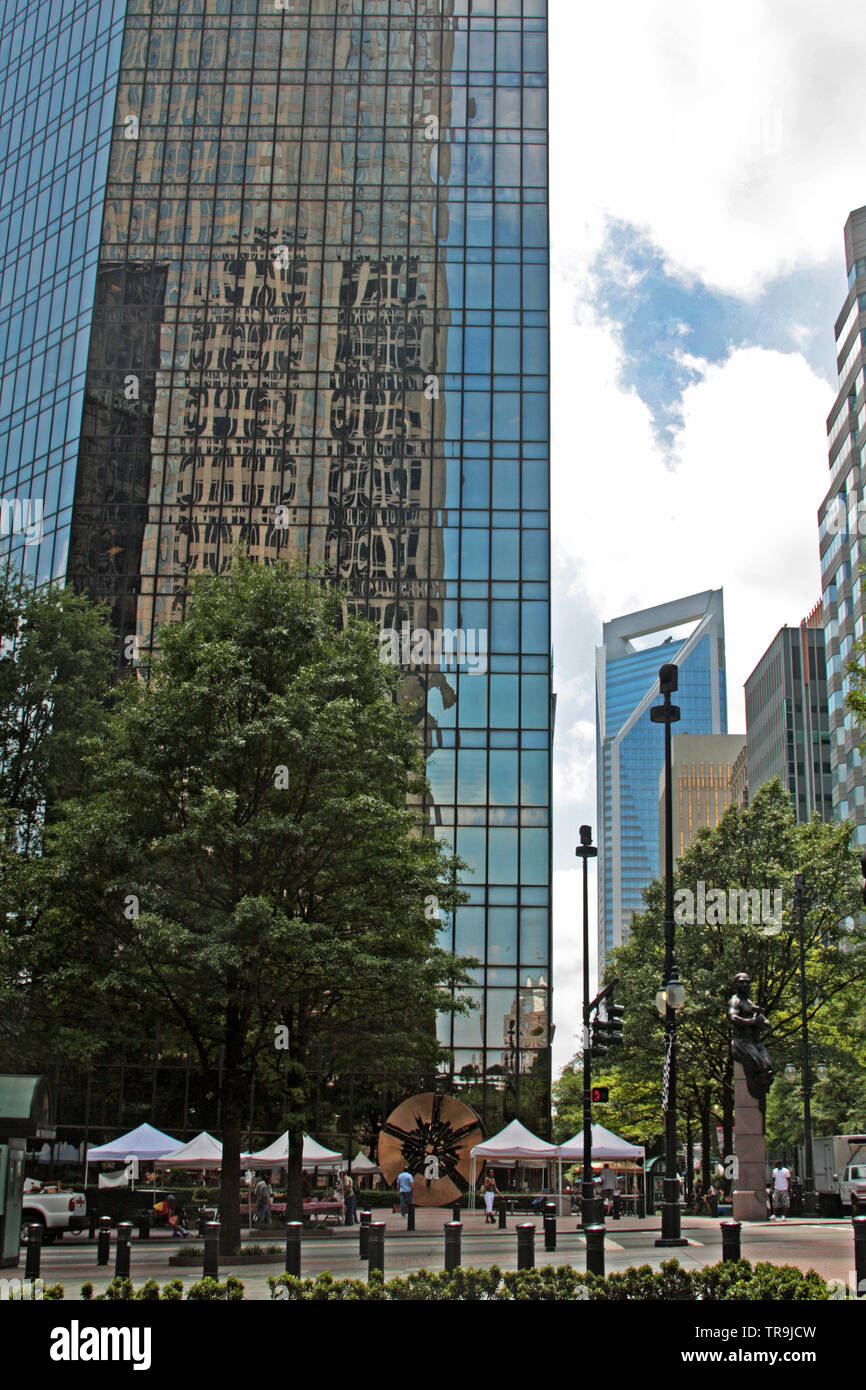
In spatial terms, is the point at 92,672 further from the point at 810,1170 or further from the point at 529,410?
the point at 529,410

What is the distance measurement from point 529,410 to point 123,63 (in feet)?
96.7

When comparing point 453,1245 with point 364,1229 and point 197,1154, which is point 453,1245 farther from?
point 197,1154

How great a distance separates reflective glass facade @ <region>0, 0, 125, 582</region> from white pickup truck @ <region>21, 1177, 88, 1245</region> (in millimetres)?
38623

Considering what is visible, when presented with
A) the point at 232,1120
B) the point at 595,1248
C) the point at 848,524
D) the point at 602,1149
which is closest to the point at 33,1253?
the point at 595,1248

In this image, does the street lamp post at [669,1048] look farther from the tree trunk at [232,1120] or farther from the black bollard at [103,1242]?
the black bollard at [103,1242]

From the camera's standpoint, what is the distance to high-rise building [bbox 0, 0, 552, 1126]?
63.1m

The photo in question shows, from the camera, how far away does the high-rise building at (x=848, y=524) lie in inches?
3782

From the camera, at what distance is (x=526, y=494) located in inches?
2571

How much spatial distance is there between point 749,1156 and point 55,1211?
1673 centimetres

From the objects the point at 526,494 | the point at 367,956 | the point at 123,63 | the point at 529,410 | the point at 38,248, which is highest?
the point at 123,63

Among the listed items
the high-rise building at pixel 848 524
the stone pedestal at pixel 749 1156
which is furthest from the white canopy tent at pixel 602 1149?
the high-rise building at pixel 848 524

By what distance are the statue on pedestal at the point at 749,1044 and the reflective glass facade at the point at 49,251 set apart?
4645cm

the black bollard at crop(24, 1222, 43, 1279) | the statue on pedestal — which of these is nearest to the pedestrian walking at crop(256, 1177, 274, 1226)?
the statue on pedestal
